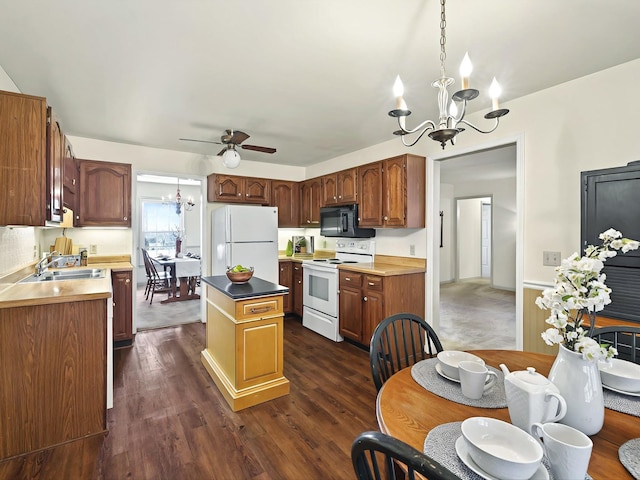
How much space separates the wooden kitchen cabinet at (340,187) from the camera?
165 inches

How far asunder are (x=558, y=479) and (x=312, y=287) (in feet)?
12.1

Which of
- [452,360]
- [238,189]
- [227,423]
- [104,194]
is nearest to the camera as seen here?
[452,360]

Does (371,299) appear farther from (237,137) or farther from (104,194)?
(104,194)

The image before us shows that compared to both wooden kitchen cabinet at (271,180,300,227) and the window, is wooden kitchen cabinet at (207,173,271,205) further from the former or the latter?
the window

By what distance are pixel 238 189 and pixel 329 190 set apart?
137 cm

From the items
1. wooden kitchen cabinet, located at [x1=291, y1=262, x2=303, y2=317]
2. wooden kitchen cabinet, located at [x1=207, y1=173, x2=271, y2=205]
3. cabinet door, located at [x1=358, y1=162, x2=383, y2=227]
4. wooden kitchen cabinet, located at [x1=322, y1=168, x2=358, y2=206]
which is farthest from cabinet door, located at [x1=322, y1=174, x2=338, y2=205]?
wooden kitchen cabinet, located at [x1=291, y1=262, x2=303, y2=317]

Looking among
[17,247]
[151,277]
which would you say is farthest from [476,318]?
[151,277]

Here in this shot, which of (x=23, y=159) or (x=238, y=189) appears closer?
(x=23, y=159)

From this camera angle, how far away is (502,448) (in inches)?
34.4

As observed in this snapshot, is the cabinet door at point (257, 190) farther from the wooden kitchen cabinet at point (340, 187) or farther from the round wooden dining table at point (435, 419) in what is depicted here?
the round wooden dining table at point (435, 419)

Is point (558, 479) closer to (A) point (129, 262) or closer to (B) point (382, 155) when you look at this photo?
(B) point (382, 155)

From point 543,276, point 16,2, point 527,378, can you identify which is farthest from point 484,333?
point 16,2

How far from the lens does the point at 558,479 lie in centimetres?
75

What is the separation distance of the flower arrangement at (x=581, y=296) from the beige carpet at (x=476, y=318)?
300 centimetres
